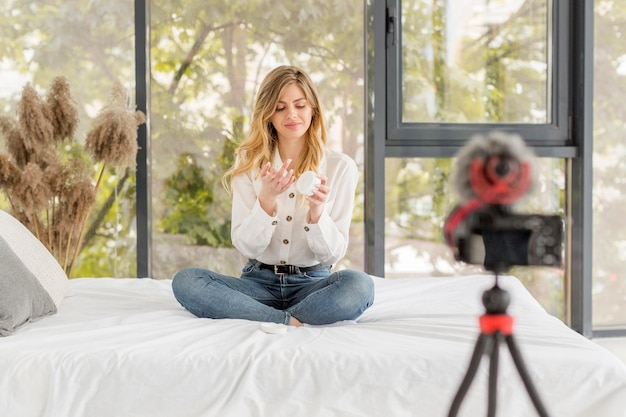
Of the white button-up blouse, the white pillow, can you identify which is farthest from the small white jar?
the white pillow

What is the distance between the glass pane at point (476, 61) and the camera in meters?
3.36

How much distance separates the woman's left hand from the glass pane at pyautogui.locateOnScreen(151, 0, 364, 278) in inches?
49.9

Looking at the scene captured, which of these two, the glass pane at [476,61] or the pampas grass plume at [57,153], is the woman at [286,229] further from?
the glass pane at [476,61]

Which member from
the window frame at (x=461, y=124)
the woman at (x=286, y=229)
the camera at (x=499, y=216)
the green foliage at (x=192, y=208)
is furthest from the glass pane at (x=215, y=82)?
the camera at (x=499, y=216)

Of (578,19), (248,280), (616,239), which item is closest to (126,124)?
(248,280)

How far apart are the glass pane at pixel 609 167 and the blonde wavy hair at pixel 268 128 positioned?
5.32 ft

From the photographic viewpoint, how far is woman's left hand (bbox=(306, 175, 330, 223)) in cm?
206

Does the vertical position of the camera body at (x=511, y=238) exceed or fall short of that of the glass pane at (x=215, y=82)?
it falls short

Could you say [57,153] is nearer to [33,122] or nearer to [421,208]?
[33,122]

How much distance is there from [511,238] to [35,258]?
1.92 m

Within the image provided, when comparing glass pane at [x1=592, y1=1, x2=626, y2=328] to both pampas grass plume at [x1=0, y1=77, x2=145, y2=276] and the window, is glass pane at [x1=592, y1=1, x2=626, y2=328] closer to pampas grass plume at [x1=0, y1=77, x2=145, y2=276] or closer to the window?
Answer: the window

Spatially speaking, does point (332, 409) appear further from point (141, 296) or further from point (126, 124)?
point (126, 124)

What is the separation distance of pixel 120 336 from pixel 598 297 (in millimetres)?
2493

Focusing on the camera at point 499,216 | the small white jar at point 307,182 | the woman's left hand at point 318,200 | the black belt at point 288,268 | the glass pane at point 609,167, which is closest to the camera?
the camera at point 499,216
